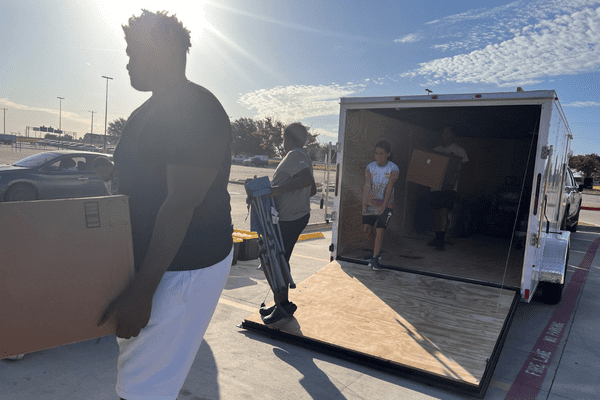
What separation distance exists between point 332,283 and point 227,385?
2.19 meters

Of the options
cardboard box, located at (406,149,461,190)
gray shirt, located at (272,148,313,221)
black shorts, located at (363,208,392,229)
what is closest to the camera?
gray shirt, located at (272,148,313,221)

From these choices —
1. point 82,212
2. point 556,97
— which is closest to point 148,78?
point 82,212

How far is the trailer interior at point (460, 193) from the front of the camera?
6.50 m

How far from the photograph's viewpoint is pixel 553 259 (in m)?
5.81

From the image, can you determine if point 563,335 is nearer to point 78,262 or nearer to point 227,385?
point 227,385

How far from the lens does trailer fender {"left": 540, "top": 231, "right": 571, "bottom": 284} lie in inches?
219

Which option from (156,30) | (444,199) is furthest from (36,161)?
(156,30)

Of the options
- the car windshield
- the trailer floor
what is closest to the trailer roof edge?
the trailer floor

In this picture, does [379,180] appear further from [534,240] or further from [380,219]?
[534,240]

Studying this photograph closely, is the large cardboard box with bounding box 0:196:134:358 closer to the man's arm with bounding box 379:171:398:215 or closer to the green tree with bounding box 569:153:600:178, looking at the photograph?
the man's arm with bounding box 379:171:398:215

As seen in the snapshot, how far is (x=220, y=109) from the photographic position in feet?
4.83

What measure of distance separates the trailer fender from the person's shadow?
3.55m

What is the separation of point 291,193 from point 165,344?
2.87 meters

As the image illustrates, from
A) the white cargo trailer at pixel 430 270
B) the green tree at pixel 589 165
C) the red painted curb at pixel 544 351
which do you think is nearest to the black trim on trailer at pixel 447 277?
the white cargo trailer at pixel 430 270
